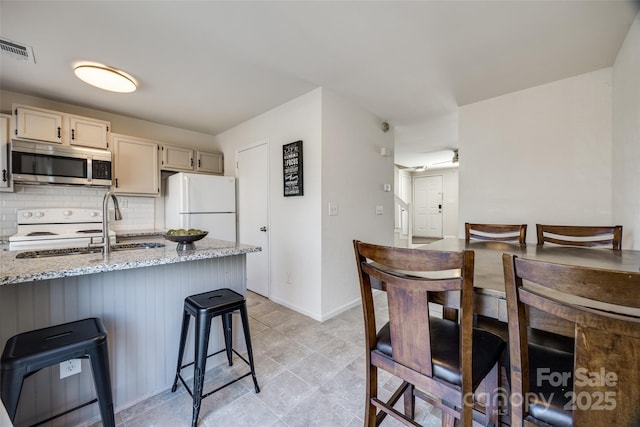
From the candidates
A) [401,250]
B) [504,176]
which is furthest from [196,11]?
[504,176]

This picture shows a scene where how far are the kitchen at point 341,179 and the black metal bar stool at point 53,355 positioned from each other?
6.09 ft

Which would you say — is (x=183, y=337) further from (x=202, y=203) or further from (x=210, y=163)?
(x=210, y=163)

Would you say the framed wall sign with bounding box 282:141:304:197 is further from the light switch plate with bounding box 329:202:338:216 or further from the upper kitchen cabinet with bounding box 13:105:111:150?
the upper kitchen cabinet with bounding box 13:105:111:150

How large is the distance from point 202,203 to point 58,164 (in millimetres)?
1468

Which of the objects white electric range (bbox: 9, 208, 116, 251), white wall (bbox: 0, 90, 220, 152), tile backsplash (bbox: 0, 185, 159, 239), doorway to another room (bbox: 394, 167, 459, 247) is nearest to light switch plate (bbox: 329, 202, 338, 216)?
white electric range (bbox: 9, 208, 116, 251)

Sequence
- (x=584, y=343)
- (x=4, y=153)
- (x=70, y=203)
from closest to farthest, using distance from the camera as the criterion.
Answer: (x=584, y=343) < (x=4, y=153) < (x=70, y=203)

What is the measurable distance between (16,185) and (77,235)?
80 centimetres

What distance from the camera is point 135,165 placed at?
3.36m

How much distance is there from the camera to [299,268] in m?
2.96

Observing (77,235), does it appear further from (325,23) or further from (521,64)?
(521,64)

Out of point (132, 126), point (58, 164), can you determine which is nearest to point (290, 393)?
point (58, 164)

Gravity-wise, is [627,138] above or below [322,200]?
above

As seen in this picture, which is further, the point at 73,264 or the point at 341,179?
the point at 341,179

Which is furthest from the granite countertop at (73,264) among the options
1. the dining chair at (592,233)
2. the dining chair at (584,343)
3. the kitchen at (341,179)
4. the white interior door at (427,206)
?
the white interior door at (427,206)
